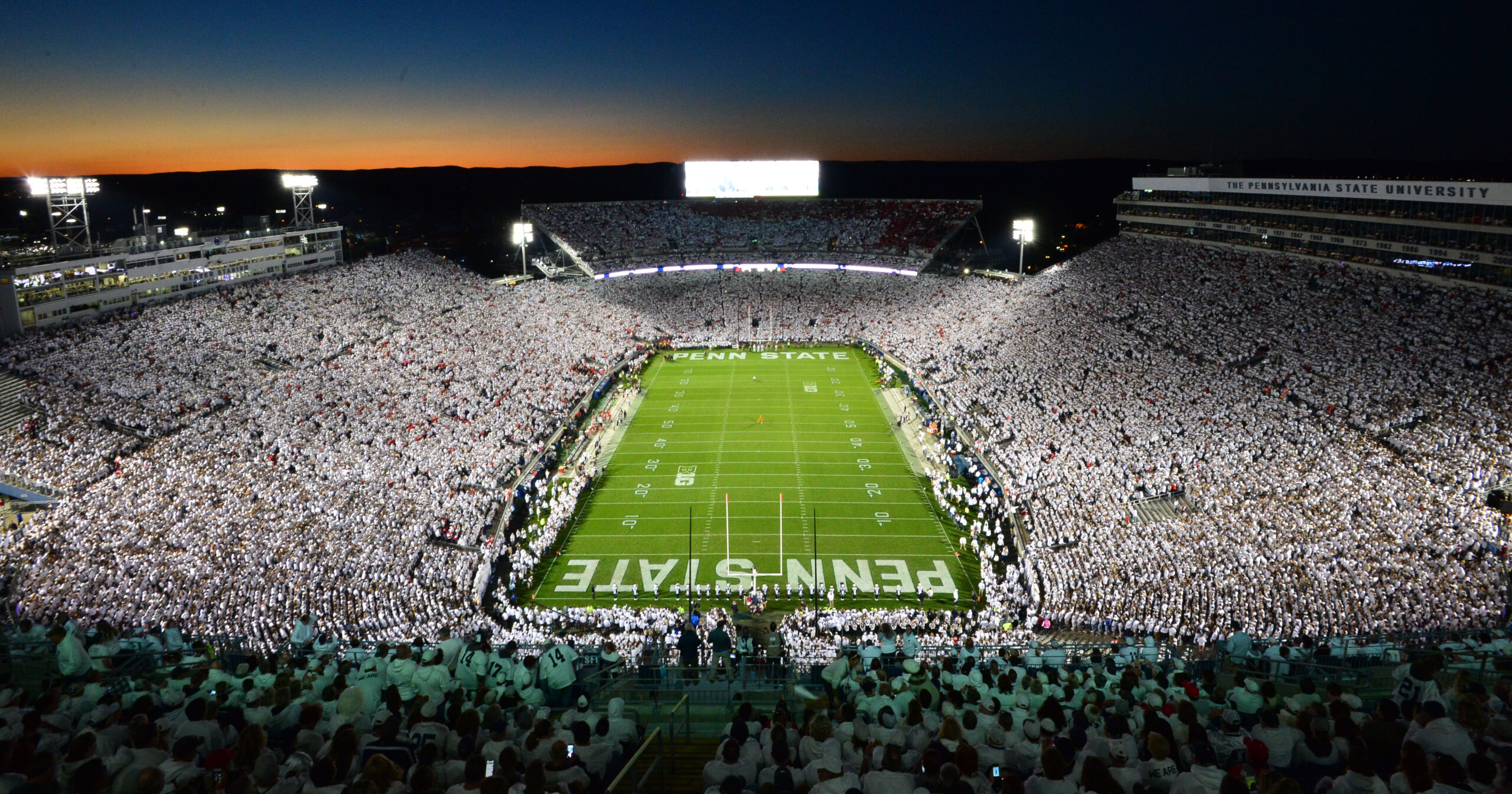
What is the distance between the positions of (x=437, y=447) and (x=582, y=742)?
20.6m

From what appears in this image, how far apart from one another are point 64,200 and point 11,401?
52.8ft

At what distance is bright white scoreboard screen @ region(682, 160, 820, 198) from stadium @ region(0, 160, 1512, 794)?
17466 mm

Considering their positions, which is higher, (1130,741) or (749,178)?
(749,178)

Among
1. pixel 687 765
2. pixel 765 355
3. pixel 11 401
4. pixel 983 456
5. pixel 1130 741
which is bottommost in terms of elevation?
pixel 983 456

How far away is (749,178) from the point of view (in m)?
64.0

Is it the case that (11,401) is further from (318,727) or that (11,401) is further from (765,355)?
(765,355)

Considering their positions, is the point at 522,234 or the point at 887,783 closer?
the point at 887,783

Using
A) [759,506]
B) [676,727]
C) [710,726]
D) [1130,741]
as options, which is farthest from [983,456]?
[1130,741]

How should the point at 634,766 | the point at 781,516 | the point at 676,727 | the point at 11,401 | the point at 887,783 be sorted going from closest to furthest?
the point at 887,783 < the point at 634,766 < the point at 676,727 < the point at 781,516 < the point at 11,401

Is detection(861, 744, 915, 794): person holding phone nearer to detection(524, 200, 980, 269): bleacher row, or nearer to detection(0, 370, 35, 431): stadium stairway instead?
detection(0, 370, 35, 431): stadium stairway

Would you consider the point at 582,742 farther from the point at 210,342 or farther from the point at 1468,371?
the point at 210,342

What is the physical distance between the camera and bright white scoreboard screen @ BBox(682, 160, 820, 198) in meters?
63.4

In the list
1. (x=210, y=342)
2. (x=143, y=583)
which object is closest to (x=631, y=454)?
(x=143, y=583)

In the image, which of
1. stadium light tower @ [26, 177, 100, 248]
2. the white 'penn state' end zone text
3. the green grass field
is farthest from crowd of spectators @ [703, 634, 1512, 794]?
stadium light tower @ [26, 177, 100, 248]
